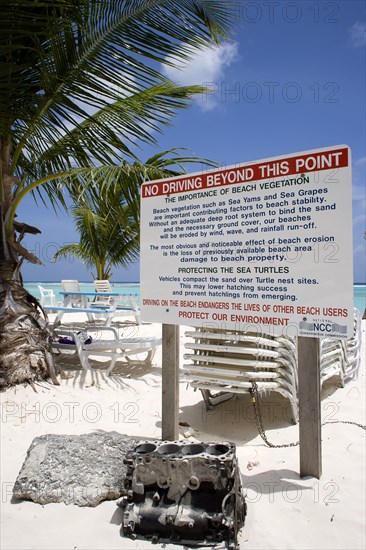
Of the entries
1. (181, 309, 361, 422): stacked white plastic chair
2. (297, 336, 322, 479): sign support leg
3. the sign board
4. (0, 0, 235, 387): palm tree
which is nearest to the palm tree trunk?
(0, 0, 235, 387): palm tree

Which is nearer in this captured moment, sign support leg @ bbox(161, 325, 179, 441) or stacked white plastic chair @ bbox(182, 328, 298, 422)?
sign support leg @ bbox(161, 325, 179, 441)

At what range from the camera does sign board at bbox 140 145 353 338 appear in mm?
2549

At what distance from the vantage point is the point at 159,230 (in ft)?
11.1

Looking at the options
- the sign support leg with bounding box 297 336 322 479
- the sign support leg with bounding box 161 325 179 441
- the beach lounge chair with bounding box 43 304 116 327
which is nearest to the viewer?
the sign support leg with bounding box 297 336 322 479

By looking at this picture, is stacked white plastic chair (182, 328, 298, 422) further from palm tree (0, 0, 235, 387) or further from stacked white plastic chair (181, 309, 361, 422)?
palm tree (0, 0, 235, 387)

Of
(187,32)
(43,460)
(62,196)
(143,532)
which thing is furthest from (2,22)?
(143,532)

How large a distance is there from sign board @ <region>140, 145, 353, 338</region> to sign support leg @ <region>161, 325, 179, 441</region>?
0.51 ft

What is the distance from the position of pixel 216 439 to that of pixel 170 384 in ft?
3.21

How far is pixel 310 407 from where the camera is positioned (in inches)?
111

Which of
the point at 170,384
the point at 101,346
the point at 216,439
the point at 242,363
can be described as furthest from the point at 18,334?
the point at 242,363

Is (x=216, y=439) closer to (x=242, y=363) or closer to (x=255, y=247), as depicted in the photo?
(x=242, y=363)

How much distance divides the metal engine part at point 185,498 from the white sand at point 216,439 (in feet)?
0.27

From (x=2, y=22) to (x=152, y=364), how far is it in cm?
457

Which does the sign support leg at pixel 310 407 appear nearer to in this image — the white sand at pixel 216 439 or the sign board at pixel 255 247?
the white sand at pixel 216 439
